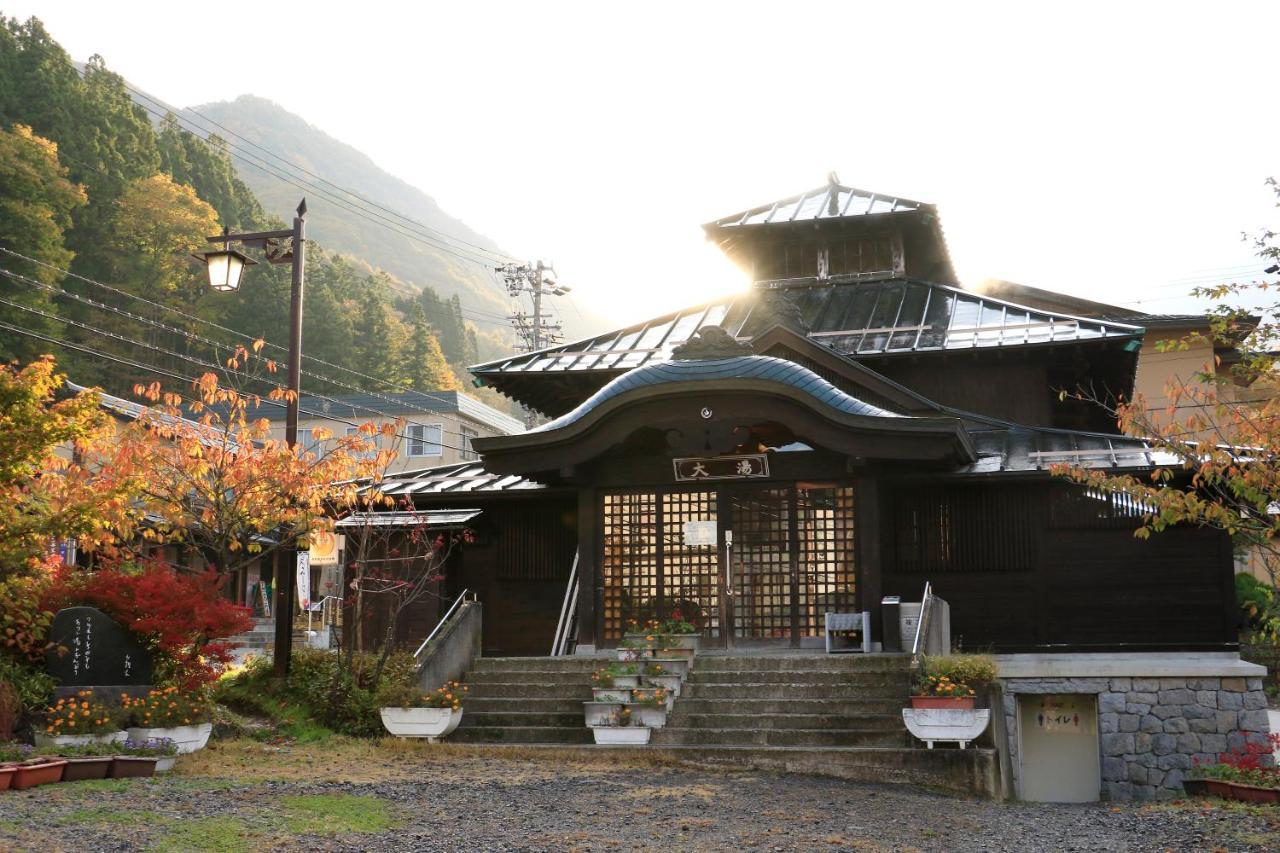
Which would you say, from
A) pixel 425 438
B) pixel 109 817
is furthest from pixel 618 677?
pixel 425 438

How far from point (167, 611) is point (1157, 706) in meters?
13.5

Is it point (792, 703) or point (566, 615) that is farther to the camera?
point (566, 615)

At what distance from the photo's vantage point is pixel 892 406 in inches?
784

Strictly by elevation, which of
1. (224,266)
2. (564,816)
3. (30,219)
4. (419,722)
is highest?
(30,219)

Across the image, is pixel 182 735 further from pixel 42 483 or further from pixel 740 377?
pixel 740 377

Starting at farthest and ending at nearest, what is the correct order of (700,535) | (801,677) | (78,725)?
(700,535)
(801,677)
(78,725)

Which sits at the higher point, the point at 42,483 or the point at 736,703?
the point at 42,483

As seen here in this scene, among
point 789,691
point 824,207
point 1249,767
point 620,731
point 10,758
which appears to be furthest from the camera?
point 824,207

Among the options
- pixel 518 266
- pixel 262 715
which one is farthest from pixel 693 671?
pixel 518 266

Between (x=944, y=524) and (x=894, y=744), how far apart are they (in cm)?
538

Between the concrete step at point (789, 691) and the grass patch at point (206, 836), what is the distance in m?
7.38

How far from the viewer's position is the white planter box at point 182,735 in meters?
13.3

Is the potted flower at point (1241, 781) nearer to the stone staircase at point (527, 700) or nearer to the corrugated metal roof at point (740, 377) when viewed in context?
the corrugated metal roof at point (740, 377)

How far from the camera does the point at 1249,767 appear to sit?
46.0 ft
